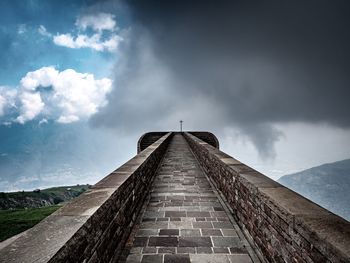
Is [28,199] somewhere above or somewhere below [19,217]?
below

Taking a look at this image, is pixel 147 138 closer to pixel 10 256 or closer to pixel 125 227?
pixel 125 227

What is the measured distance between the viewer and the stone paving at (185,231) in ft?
9.68

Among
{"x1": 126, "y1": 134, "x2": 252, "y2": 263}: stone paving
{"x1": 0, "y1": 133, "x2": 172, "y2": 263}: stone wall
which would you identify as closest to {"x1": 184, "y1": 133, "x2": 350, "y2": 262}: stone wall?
{"x1": 126, "y1": 134, "x2": 252, "y2": 263}: stone paving

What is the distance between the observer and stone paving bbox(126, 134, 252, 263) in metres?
2.95

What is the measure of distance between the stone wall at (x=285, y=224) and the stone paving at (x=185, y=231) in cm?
36

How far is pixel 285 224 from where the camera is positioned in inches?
87.4

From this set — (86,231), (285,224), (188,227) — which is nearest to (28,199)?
(188,227)

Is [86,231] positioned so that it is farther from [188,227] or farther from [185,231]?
[188,227]

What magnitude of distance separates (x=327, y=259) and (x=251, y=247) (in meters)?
1.65

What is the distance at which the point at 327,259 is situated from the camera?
1.61 metres

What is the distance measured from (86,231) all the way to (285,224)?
1.89 metres

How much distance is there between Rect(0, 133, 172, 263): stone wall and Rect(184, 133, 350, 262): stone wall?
6.02ft

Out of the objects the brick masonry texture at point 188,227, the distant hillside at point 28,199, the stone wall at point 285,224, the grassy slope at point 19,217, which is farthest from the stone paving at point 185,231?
the distant hillside at point 28,199

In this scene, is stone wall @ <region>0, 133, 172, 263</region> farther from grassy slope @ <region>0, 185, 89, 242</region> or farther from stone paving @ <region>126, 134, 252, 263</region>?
grassy slope @ <region>0, 185, 89, 242</region>
